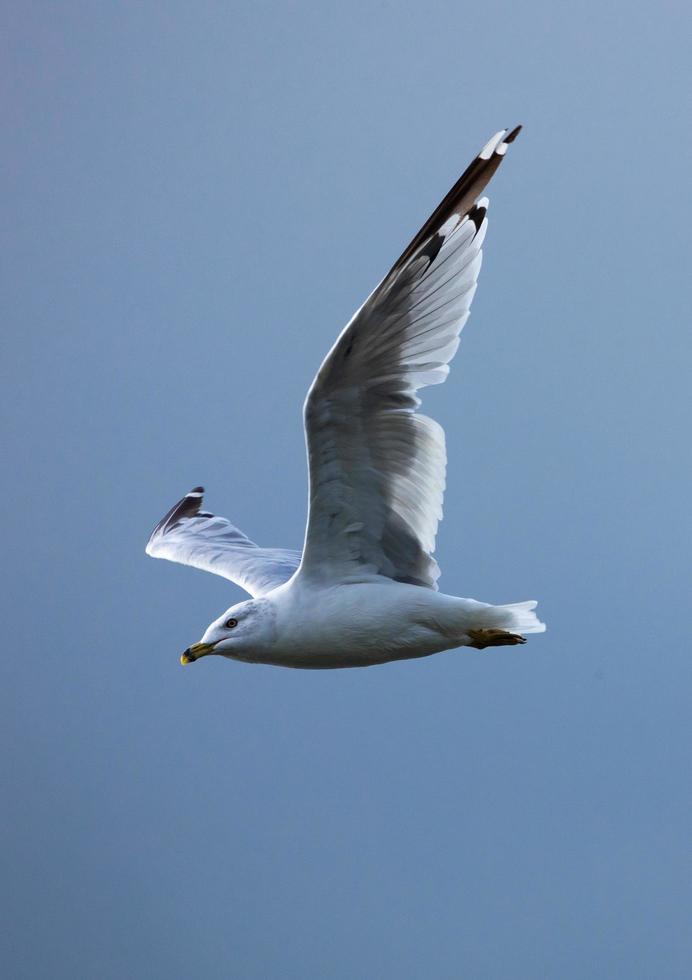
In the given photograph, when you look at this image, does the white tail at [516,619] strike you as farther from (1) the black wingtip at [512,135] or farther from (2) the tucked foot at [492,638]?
(1) the black wingtip at [512,135]

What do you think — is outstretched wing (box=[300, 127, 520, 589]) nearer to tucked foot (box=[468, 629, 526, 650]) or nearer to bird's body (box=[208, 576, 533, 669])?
bird's body (box=[208, 576, 533, 669])

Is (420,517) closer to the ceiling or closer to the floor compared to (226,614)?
closer to the ceiling

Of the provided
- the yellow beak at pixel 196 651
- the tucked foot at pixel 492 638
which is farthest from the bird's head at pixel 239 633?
the tucked foot at pixel 492 638

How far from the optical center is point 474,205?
257 inches

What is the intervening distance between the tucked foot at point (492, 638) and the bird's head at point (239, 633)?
2.94ft

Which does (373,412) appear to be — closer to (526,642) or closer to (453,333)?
(453,333)

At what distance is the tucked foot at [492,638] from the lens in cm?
703

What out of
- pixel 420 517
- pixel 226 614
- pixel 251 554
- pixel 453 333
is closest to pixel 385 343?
pixel 453 333

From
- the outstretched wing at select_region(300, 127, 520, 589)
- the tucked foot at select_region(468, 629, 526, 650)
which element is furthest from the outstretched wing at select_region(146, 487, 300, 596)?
the tucked foot at select_region(468, 629, 526, 650)

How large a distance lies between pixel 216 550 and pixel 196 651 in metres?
2.11

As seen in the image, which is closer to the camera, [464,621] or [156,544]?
[464,621]

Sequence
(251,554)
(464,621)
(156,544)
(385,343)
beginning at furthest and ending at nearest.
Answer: (156,544) < (251,554) < (464,621) < (385,343)

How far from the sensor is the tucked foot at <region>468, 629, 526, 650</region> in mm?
7031

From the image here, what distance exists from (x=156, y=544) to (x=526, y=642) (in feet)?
10.5
